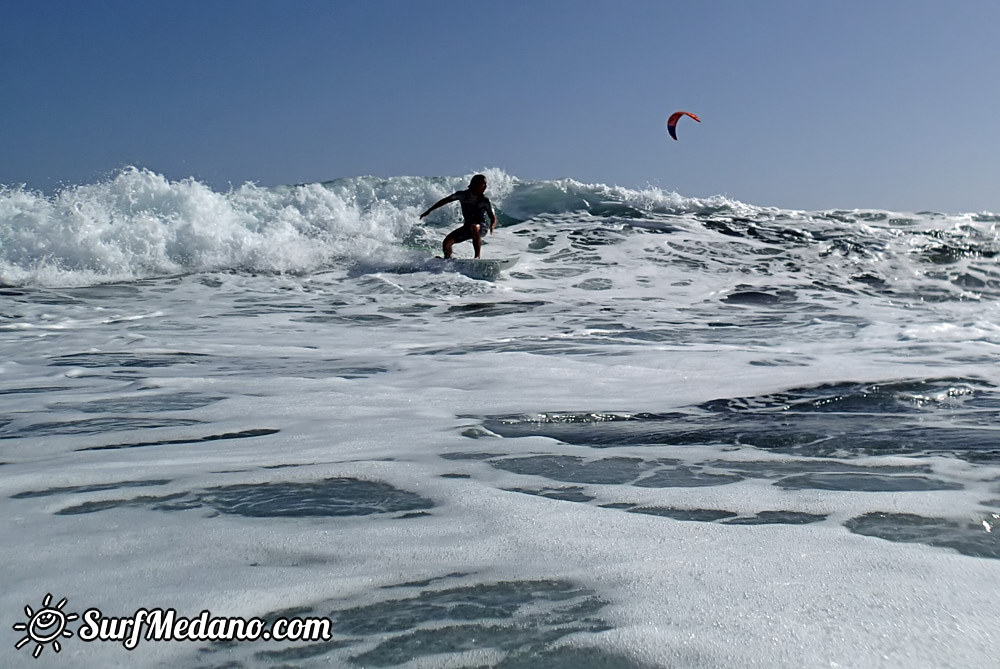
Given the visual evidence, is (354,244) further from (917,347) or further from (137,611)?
(137,611)

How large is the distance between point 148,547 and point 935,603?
166cm

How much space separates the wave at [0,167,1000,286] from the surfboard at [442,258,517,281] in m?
0.98

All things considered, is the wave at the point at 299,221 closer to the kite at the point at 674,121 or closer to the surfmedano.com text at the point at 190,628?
the kite at the point at 674,121

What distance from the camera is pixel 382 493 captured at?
234 centimetres

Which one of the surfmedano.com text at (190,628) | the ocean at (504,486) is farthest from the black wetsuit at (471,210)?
the surfmedano.com text at (190,628)

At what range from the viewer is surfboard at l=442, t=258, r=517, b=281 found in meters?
10.4

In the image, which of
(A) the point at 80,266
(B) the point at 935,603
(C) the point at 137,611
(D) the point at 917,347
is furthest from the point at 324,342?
(A) the point at 80,266

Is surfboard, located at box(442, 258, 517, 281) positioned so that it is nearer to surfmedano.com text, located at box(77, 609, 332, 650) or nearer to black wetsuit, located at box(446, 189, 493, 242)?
black wetsuit, located at box(446, 189, 493, 242)

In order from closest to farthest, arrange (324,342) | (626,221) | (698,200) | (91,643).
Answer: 1. (91,643)
2. (324,342)
3. (626,221)
4. (698,200)

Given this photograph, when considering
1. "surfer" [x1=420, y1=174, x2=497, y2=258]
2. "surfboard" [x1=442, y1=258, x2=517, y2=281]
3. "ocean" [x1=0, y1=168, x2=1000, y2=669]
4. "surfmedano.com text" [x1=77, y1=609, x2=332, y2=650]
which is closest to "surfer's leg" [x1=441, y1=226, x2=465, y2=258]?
"surfer" [x1=420, y1=174, x2=497, y2=258]

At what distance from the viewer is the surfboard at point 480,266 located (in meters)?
10.4

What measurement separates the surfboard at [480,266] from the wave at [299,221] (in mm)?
977

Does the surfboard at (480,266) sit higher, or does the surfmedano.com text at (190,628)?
the surfboard at (480,266)

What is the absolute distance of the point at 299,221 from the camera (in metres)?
13.2
